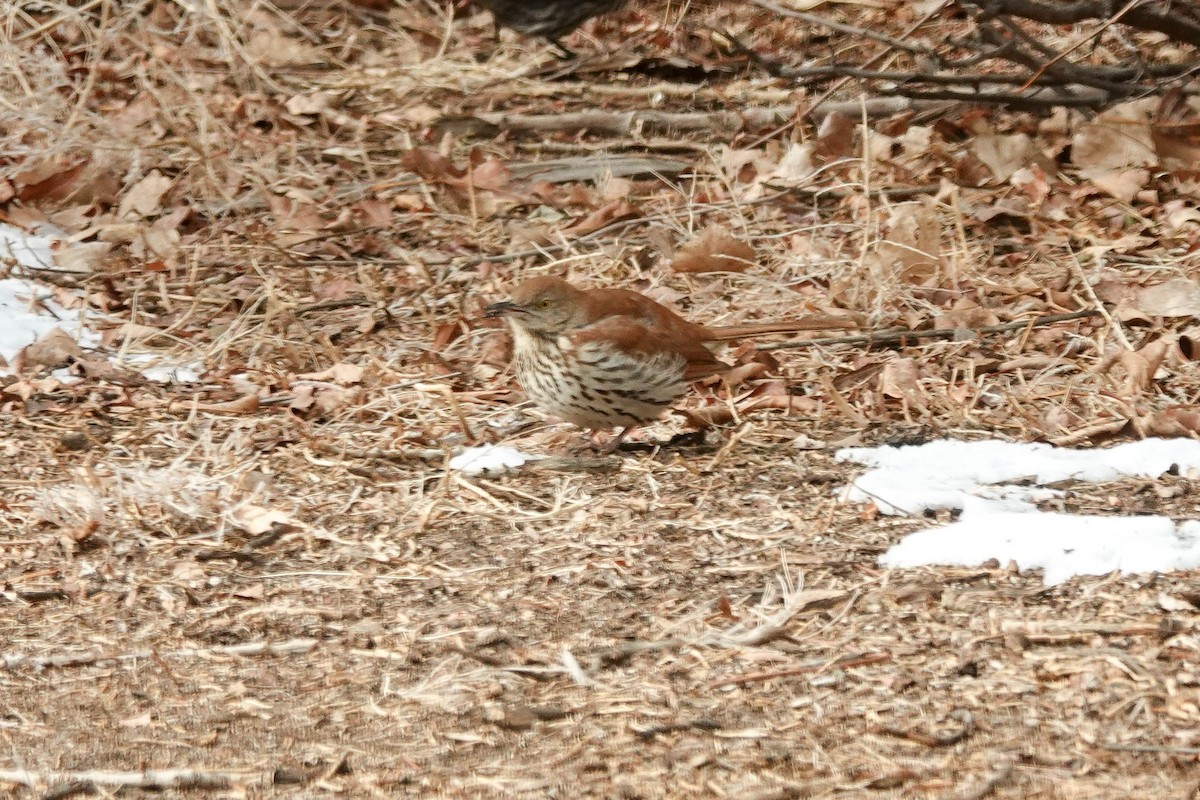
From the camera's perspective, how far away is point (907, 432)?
15.2ft

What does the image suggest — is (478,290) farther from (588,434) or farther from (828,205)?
(828,205)

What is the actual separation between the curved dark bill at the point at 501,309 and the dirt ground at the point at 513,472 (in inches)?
13.4

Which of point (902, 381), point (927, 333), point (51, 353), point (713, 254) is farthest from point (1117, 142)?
point (51, 353)

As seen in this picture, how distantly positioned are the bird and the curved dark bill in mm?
1178

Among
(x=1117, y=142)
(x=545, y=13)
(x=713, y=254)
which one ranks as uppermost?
(x=545, y=13)

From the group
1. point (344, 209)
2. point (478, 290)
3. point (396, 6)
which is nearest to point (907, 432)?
point (478, 290)

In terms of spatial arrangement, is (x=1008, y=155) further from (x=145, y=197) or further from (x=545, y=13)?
(x=145, y=197)

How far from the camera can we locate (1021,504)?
3.97 meters

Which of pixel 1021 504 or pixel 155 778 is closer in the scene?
pixel 155 778

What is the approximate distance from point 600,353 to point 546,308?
258 mm

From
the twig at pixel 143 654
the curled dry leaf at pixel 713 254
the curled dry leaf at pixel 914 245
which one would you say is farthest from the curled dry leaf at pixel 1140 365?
the twig at pixel 143 654

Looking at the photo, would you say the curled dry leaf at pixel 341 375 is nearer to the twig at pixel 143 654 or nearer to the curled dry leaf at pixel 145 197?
the curled dry leaf at pixel 145 197

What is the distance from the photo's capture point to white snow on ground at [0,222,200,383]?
5391 millimetres

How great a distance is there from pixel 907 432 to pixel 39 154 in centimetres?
425
